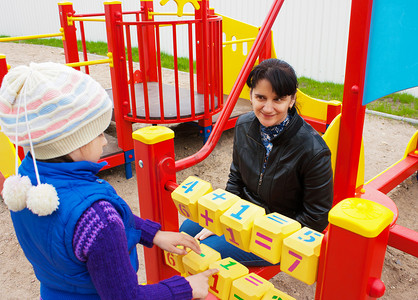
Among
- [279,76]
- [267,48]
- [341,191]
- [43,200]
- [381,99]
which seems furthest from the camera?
[381,99]

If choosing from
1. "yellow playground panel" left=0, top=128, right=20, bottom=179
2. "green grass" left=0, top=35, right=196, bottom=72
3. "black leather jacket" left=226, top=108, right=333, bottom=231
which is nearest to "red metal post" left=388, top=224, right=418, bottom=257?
"black leather jacket" left=226, top=108, right=333, bottom=231

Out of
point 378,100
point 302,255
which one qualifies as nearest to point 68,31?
point 302,255

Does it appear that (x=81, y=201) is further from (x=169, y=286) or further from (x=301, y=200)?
(x=301, y=200)

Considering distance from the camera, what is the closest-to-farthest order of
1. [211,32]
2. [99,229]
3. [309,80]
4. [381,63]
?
[99,229] < [381,63] < [211,32] < [309,80]

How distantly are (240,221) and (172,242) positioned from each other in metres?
0.32

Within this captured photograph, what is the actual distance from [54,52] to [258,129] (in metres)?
8.70

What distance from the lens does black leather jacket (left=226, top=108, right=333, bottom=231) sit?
5.26 ft

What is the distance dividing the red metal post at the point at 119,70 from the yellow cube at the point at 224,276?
2.33 meters

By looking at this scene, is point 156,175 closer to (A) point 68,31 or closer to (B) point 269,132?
(B) point 269,132

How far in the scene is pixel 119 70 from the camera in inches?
132

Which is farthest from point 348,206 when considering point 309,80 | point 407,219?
point 309,80

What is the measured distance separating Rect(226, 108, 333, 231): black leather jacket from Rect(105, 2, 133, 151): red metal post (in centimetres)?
189

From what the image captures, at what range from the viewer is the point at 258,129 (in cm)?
175

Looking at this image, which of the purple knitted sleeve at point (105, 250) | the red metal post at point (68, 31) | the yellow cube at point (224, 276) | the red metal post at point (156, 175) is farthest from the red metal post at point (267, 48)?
the purple knitted sleeve at point (105, 250)
